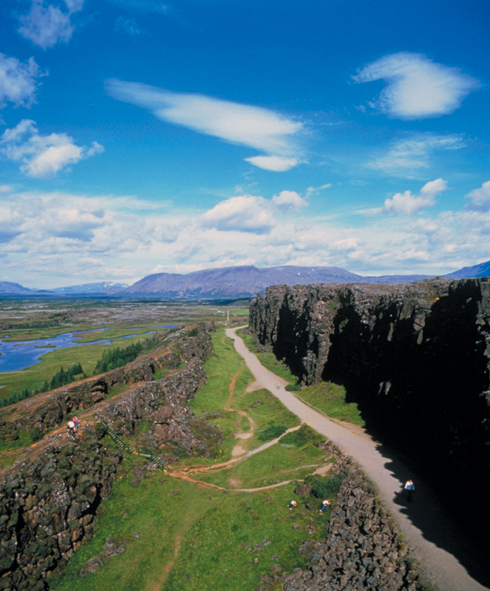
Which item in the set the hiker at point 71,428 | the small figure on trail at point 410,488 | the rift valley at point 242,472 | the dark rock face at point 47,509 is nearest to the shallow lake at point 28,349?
the rift valley at point 242,472

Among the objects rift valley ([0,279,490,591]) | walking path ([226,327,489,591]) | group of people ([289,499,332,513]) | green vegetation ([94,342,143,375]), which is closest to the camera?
walking path ([226,327,489,591])

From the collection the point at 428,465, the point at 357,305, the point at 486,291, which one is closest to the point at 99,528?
the point at 428,465

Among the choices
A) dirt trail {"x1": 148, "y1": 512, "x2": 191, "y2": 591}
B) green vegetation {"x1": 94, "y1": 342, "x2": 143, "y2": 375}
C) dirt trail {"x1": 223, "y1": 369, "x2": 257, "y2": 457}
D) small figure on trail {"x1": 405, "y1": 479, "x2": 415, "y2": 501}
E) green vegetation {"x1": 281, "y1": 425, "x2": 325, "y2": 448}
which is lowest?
dirt trail {"x1": 148, "y1": 512, "x2": 191, "y2": 591}

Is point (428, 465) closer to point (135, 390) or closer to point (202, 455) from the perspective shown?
point (202, 455)

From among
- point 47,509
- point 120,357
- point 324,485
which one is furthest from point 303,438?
point 120,357

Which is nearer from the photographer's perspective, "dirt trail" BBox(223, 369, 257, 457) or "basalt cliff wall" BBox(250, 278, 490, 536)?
"basalt cliff wall" BBox(250, 278, 490, 536)

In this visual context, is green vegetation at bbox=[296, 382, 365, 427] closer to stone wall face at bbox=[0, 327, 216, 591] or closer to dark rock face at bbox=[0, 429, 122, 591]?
stone wall face at bbox=[0, 327, 216, 591]

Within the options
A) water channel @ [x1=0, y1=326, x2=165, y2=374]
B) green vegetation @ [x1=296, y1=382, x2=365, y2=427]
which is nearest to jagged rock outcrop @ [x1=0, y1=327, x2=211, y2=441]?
green vegetation @ [x1=296, y1=382, x2=365, y2=427]
